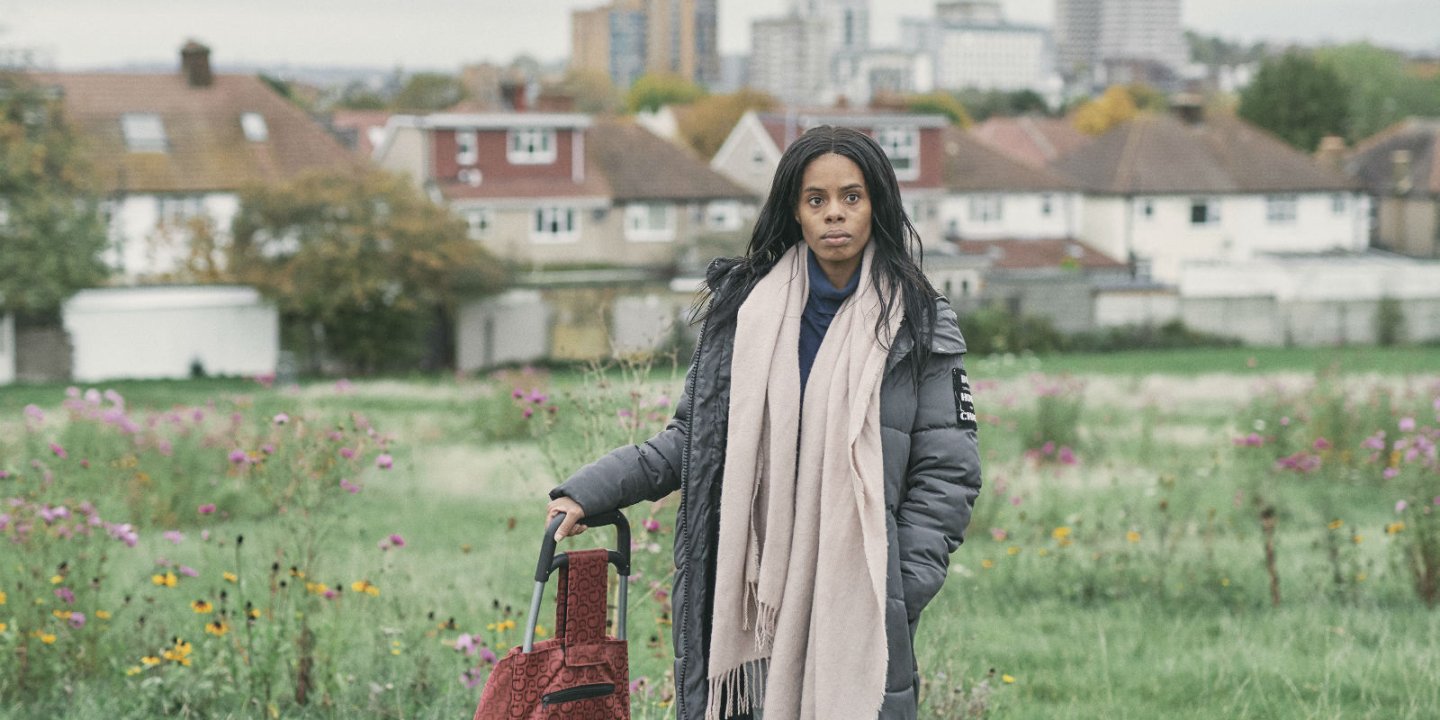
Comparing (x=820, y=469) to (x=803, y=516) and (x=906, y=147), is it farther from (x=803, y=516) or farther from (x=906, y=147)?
(x=906, y=147)

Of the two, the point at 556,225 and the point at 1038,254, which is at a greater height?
the point at 556,225

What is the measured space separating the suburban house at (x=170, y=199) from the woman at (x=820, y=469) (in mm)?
33558

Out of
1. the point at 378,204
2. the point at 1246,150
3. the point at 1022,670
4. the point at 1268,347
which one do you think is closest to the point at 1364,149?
the point at 1246,150

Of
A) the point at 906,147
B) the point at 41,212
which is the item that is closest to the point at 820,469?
the point at 41,212

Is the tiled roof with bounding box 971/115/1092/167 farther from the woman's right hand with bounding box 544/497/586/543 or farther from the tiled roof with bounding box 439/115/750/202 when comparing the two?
the woman's right hand with bounding box 544/497/586/543

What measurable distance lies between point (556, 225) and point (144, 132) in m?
11.6

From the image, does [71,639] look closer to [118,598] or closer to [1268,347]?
[118,598]

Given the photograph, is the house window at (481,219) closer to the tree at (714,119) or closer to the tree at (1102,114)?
the tree at (714,119)

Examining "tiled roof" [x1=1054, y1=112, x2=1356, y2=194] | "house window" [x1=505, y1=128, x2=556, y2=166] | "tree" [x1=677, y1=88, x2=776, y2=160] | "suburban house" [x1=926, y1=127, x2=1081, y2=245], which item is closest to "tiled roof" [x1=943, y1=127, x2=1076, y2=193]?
"suburban house" [x1=926, y1=127, x2=1081, y2=245]

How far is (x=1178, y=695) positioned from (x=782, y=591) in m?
3.02

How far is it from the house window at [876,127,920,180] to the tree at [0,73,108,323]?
25.6m

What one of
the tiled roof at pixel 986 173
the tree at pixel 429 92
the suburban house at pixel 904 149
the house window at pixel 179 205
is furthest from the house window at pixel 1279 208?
the tree at pixel 429 92

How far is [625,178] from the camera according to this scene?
51.1m

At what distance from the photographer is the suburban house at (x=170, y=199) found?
3534 cm
